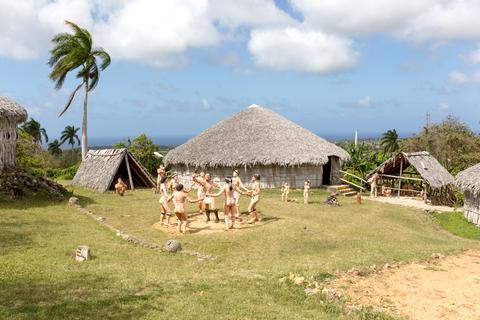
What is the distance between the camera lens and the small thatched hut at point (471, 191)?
20172 mm

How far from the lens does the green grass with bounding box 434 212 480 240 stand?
60.7 ft

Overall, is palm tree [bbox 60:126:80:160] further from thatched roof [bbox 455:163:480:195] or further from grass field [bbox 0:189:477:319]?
thatched roof [bbox 455:163:480:195]

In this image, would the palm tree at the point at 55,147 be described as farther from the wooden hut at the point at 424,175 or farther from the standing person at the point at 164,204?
the standing person at the point at 164,204

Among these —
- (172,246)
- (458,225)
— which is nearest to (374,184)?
(458,225)

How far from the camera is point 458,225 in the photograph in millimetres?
20188

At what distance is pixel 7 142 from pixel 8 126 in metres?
0.72

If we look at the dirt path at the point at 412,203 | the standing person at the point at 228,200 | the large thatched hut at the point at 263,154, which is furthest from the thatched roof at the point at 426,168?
the standing person at the point at 228,200

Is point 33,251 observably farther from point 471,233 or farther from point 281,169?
point 281,169

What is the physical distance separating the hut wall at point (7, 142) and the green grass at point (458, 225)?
19821mm

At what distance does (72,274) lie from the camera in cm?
930

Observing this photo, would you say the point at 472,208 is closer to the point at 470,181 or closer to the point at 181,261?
the point at 470,181

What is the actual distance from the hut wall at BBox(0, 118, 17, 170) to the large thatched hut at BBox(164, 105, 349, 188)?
11571 mm

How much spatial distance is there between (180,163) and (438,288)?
22.8 meters

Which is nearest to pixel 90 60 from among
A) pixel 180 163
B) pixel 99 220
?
pixel 180 163
